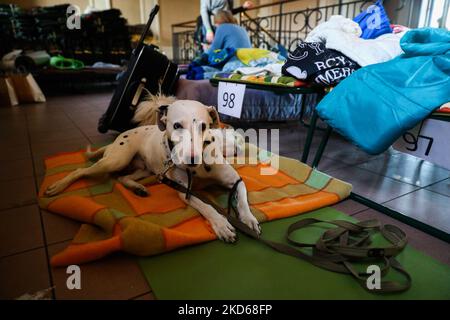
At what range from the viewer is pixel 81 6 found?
19.5 feet

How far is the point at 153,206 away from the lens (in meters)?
1.08

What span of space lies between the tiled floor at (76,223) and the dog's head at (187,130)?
1.07 feet

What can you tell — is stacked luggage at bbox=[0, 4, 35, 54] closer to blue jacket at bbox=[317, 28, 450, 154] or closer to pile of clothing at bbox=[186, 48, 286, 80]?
pile of clothing at bbox=[186, 48, 286, 80]

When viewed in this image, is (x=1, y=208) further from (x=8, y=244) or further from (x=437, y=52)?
(x=437, y=52)

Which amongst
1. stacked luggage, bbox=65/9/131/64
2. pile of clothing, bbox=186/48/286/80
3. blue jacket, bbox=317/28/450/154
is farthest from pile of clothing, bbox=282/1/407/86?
stacked luggage, bbox=65/9/131/64

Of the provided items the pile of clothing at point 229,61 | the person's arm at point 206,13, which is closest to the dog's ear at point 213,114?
the pile of clothing at point 229,61

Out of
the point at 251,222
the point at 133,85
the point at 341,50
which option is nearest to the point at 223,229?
the point at 251,222

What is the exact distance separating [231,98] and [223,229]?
86 centimetres

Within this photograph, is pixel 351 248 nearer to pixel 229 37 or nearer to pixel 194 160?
pixel 194 160

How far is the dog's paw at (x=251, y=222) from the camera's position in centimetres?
93

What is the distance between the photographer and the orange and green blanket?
817mm

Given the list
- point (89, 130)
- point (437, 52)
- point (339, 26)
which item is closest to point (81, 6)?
point (89, 130)

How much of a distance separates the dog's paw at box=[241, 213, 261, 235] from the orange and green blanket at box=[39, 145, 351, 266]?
0.21 ft
